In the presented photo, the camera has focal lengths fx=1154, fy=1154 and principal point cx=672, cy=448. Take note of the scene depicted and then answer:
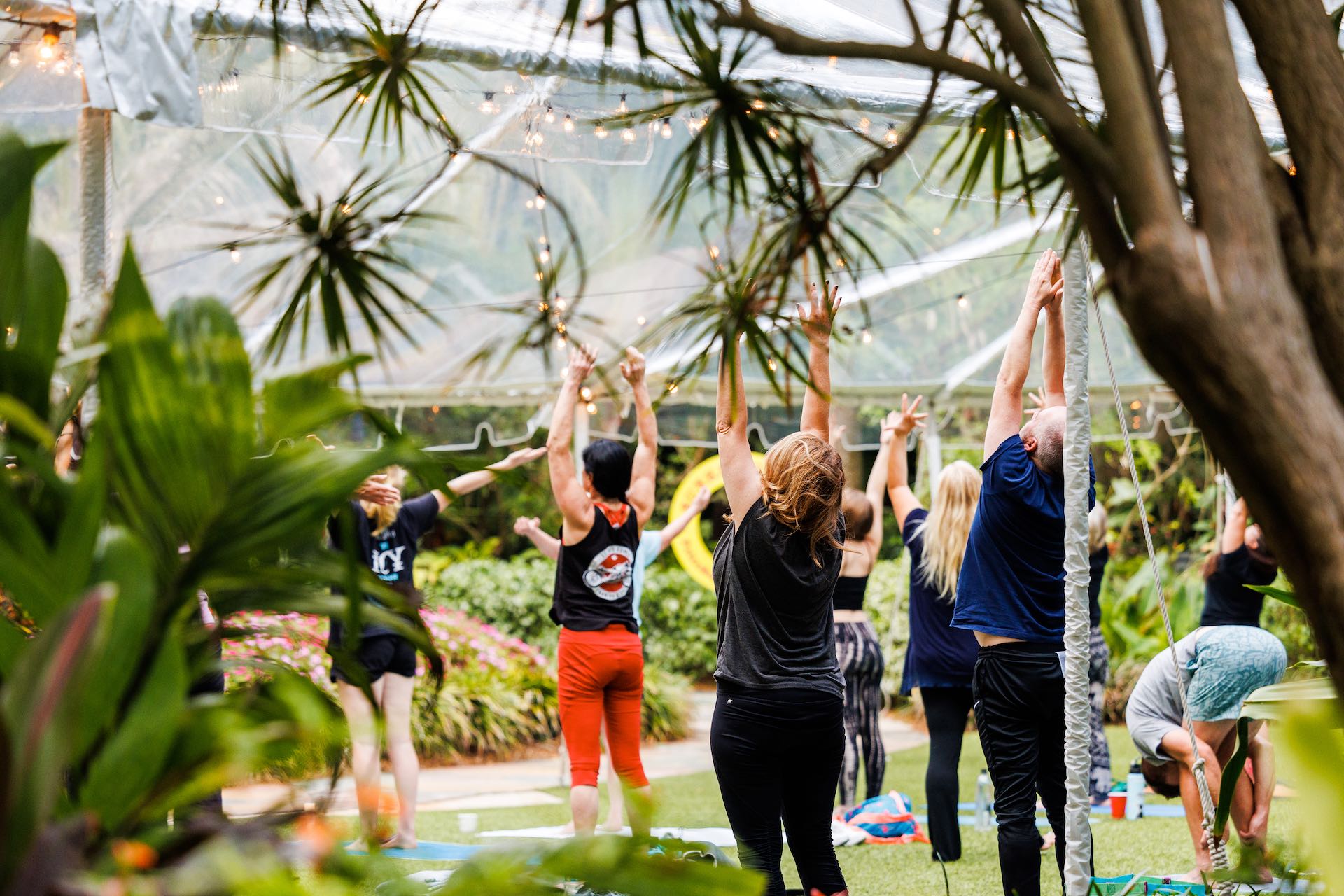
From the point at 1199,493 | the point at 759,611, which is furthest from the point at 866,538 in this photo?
the point at 1199,493

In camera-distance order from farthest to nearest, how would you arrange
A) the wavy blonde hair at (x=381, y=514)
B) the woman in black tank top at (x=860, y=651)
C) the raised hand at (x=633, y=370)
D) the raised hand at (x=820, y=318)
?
the woman in black tank top at (x=860, y=651), the wavy blonde hair at (x=381, y=514), the raised hand at (x=633, y=370), the raised hand at (x=820, y=318)

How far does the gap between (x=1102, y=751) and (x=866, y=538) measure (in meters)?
1.67

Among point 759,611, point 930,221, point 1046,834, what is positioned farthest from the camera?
point 930,221

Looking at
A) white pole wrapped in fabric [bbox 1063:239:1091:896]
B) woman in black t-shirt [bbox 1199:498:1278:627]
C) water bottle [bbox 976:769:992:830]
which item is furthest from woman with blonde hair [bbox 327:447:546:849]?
woman in black t-shirt [bbox 1199:498:1278:627]

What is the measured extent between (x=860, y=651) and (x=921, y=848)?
917 mm

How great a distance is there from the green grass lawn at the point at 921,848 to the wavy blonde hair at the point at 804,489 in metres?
1.00

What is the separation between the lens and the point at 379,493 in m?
4.07

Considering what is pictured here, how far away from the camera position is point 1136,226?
3.60 feet

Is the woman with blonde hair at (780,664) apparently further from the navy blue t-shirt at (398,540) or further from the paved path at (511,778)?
the paved path at (511,778)

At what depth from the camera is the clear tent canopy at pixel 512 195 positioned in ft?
10.5

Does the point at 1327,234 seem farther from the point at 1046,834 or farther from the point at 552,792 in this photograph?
the point at 552,792

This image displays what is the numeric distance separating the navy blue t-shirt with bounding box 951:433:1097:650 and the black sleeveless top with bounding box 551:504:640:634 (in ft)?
4.76

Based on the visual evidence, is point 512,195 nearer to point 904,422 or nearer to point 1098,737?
point 904,422

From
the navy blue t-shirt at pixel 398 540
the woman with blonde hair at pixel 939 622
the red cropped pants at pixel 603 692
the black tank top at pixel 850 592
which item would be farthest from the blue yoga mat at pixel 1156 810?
the navy blue t-shirt at pixel 398 540
